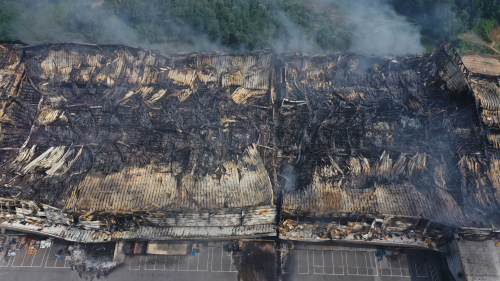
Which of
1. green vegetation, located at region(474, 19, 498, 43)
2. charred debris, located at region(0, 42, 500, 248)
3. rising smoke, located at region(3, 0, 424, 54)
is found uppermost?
green vegetation, located at region(474, 19, 498, 43)

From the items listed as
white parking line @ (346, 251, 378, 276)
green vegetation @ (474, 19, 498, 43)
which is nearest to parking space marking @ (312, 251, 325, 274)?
white parking line @ (346, 251, 378, 276)

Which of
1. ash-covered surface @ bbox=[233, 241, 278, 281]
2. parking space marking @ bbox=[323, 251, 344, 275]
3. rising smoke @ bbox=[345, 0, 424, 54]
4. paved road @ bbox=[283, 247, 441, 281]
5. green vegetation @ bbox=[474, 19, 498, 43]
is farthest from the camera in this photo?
green vegetation @ bbox=[474, 19, 498, 43]

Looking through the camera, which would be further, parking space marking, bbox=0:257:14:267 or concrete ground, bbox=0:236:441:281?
parking space marking, bbox=0:257:14:267

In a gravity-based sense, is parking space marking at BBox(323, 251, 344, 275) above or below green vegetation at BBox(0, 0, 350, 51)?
below

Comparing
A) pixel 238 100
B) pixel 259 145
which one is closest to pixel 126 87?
pixel 238 100

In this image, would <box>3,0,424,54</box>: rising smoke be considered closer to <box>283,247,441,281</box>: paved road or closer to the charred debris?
the charred debris

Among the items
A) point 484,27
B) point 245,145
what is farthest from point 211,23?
point 484,27

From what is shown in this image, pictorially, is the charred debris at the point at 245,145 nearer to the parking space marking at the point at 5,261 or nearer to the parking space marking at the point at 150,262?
the parking space marking at the point at 150,262

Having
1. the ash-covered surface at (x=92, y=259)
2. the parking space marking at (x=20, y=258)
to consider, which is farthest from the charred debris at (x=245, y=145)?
the parking space marking at (x=20, y=258)
